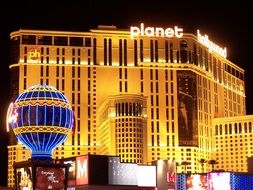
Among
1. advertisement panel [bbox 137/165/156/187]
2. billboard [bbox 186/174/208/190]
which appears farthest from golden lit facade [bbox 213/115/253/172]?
advertisement panel [bbox 137/165/156/187]

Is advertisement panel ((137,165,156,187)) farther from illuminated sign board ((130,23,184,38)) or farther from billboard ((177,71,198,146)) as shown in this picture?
illuminated sign board ((130,23,184,38))

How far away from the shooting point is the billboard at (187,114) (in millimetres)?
187250

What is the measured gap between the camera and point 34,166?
7244 cm

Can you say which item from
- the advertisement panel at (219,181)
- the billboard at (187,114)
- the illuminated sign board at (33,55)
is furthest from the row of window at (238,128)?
the advertisement panel at (219,181)

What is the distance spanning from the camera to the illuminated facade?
18525 centimetres

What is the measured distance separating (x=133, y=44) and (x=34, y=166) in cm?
12220

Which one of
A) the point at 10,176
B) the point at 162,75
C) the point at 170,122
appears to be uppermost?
the point at 162,75

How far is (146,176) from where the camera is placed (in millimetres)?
110375

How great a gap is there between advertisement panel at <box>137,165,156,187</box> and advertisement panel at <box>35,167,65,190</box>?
113 feet

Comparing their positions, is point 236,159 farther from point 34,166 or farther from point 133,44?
point 34,166

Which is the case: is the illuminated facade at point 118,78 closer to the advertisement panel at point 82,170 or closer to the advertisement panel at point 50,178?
the advertisement panel at point 82,170

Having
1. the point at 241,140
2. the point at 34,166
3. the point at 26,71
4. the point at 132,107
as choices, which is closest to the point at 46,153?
the point at 34,166

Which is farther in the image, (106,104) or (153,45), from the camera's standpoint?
(153,45)

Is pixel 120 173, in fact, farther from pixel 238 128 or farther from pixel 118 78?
pixel 238 128
